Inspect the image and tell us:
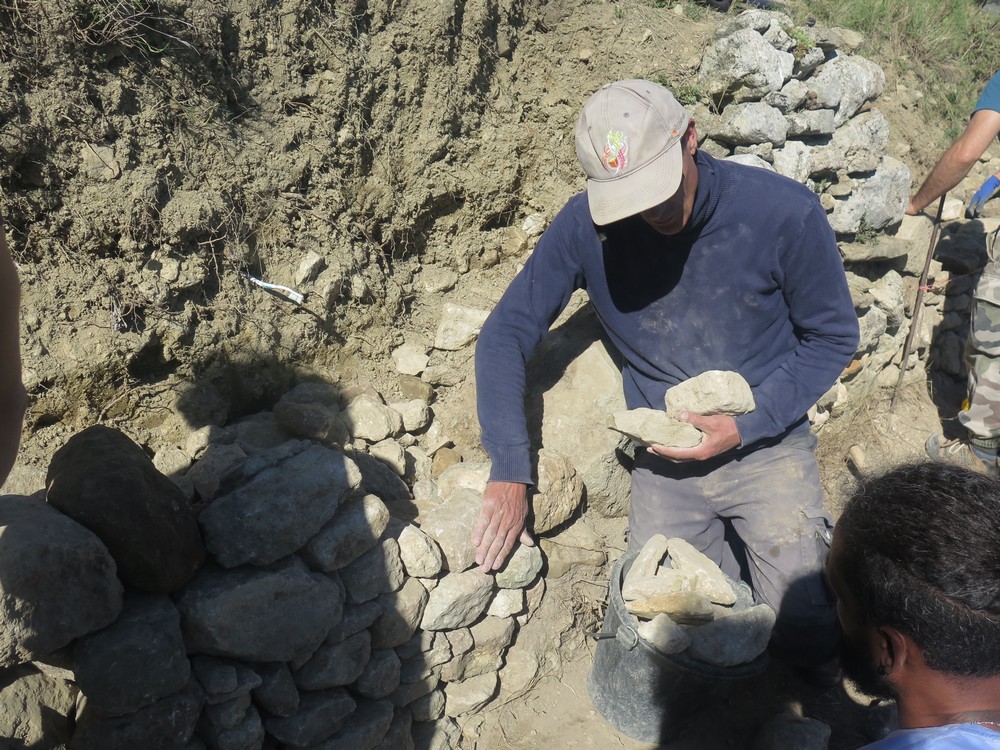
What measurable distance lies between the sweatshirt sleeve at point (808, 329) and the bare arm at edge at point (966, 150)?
199cm

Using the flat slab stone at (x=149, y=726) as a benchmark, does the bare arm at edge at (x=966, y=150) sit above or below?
above

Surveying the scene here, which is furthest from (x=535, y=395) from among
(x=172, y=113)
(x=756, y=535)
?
(x=172, y=113)

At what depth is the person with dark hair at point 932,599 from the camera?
1.59 metres

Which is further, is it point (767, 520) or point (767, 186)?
point (767, 520)

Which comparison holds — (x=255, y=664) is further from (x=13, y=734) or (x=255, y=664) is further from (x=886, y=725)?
(x=886, y=725)

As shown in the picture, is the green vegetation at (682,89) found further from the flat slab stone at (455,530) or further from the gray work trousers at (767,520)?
the flat slab stone at (455,530)

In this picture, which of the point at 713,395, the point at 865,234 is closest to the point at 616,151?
the point at 713,395

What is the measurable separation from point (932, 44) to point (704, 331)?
530 centimetres

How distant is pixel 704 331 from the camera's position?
321 cm

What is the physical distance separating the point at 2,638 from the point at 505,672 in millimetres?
2044

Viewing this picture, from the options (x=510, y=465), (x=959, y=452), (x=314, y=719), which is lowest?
(x=959, y=452)

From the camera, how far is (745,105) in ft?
14.7

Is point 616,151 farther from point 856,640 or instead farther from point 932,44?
point 932,44

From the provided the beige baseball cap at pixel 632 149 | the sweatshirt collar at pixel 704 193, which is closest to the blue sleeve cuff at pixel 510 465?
the beige baseball cap at pixel 632 149
